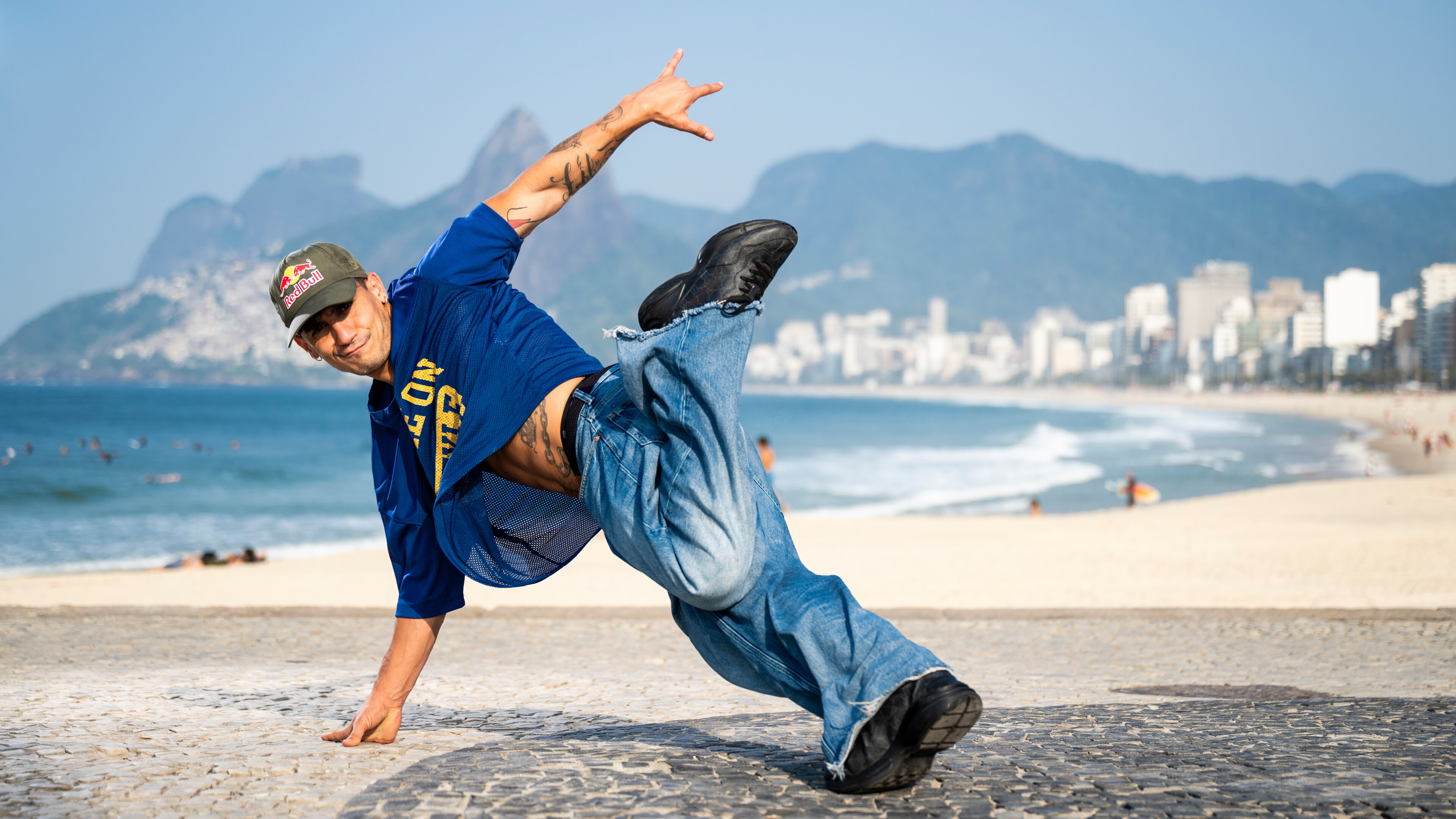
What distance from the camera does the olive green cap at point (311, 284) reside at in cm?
290

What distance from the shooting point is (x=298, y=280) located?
2.92 metres

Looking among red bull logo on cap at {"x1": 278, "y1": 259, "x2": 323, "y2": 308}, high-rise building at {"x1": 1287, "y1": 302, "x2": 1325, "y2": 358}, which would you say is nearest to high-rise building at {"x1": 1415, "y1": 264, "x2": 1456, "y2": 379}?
high-rise building at {"x1": 1287, "y1": 302, "x2": 1325, "y2": 358}

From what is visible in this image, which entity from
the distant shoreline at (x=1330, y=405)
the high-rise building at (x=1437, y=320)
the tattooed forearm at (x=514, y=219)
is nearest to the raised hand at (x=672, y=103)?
the tattooed forearm at (x=514, y=219)

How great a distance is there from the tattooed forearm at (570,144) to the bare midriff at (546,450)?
0.72 meters

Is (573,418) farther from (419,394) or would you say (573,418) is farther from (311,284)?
(311,284)

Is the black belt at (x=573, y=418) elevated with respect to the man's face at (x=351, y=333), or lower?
lower

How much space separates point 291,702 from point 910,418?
110 m

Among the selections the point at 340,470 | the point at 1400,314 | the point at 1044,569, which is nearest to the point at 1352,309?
the point at 1400,314

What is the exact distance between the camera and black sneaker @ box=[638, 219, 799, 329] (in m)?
2.43

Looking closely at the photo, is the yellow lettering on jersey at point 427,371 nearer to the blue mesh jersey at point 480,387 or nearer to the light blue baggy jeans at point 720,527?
the blue mesh jersey at point 480,387

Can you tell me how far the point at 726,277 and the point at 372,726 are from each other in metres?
2.11

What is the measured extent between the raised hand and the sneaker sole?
1628 mm

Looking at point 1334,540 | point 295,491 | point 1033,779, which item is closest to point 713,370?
point 1033,779

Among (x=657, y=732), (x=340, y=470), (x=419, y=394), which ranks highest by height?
(x=419, y=394)
